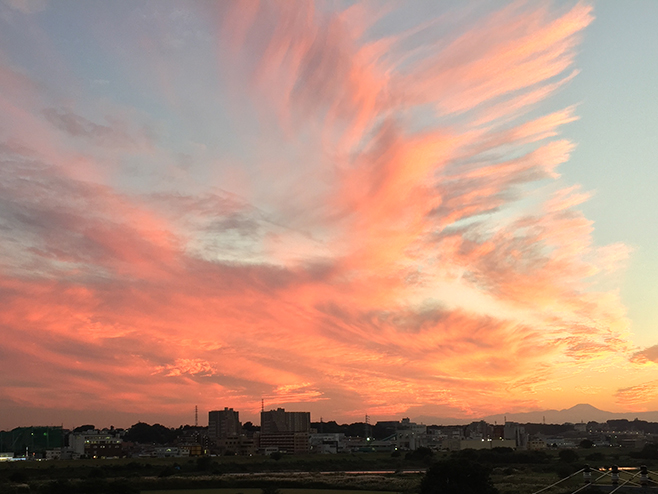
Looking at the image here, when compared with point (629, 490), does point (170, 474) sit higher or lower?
lower

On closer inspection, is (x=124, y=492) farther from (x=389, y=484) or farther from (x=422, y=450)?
(x=422, y=450)

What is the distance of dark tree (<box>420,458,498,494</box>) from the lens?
41.7 m

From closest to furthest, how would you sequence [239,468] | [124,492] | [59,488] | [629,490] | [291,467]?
1. [629,490]
2. [124,492]
3. [59,488]
4. [239,468]
5. [291,467]

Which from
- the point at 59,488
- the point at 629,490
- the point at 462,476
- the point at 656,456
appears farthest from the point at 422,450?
the point at 629,490

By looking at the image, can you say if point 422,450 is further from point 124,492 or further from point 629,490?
point 629,490

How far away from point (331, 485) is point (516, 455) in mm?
65270

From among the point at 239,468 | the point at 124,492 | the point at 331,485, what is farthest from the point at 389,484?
the point at 239,468

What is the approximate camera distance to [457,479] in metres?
42.3

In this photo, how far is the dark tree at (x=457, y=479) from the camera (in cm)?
4169

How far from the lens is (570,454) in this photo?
5384 inches

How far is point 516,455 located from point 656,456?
3029 cm

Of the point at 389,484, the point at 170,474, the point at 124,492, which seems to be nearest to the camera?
the point at 124,492

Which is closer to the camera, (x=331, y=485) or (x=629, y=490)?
(x=629, y=490)

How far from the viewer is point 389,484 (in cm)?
8125
